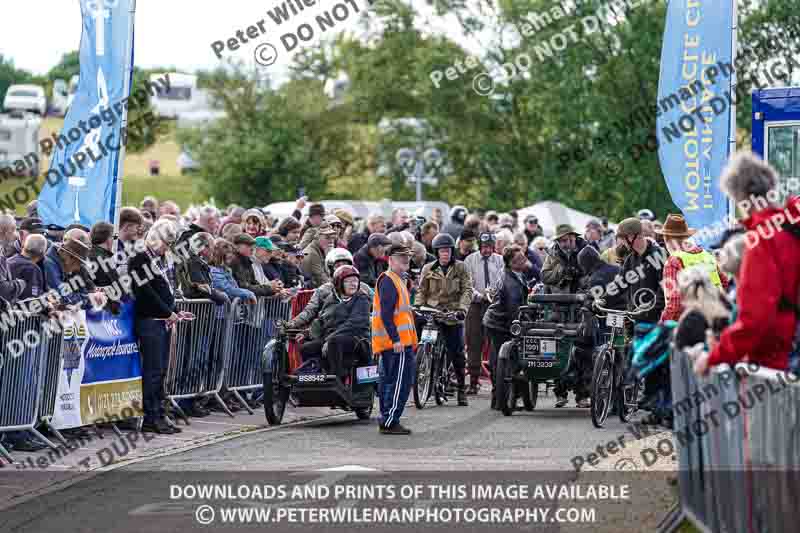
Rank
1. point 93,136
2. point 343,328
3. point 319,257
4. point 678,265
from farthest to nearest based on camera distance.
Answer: point 319,257 → point 343,328 → point 93,136 → point 678,265

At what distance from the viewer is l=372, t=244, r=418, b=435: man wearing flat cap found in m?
15.5

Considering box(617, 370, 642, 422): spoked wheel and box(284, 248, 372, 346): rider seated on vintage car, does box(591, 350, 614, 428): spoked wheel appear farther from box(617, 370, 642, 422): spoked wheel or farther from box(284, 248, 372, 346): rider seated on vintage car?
box(284, 248, 372, 346): rider seated on vintage car

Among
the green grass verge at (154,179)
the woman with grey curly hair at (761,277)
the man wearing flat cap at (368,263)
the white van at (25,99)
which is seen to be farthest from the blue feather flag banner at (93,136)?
the white van at (25,99)

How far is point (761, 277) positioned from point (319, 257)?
519 inches

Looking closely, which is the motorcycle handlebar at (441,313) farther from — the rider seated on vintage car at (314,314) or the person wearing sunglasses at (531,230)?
the person wearing sunglasses at (531,230)

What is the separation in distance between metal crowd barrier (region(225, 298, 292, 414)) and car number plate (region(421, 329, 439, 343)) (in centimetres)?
171

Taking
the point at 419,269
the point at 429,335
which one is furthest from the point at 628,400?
the point at 419,269

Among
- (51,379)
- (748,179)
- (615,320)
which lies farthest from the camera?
(615,320)

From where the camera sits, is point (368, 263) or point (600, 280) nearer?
point (600, 280)

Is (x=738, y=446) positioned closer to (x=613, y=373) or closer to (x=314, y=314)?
(x=613, y=373)

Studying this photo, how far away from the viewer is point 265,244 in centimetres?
1916

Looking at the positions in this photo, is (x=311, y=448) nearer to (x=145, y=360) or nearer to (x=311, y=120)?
(x=145, y=360)

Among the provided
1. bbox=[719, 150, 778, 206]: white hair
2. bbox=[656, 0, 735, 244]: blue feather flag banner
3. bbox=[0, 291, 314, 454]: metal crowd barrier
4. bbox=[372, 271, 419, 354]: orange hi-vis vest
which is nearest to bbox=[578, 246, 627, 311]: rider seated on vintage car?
bbox=[656, 0, 735, 244]: blue feather flag banner

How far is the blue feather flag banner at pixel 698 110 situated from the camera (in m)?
17.0
